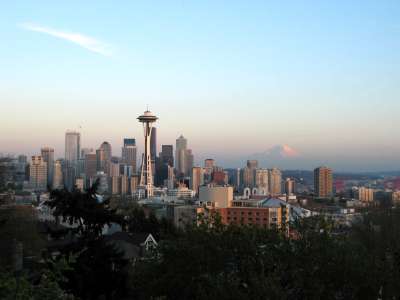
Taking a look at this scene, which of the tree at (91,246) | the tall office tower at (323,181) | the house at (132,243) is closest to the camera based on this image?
the tree at (91,246)

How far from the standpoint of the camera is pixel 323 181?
18938cm

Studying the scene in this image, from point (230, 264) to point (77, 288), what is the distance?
4480 millimetres

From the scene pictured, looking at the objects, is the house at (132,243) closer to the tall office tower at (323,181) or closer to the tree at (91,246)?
the tree at (91,246)

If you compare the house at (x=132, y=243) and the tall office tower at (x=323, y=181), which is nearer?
the house at (x=132, y=243)

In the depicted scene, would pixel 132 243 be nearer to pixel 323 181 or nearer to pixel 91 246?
pixel 91 246

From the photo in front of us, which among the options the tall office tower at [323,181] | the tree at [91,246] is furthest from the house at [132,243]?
the tall office tower at [323,181]

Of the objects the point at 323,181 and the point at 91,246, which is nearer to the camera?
the point at 91,246

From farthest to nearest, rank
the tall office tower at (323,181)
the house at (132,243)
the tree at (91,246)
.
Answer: the tall office tower at (323,181), the house at (132,243), the tree at (91,246)

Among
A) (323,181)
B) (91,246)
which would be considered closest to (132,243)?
(91,246)

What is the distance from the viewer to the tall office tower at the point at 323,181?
188 meters

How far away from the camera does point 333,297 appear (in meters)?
12.6

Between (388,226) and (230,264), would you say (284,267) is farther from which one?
(388,226)

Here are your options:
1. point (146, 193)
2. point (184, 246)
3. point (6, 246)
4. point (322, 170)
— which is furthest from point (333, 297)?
point (322, 170)

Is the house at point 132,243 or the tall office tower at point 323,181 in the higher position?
the tall office tower at point 323,181
